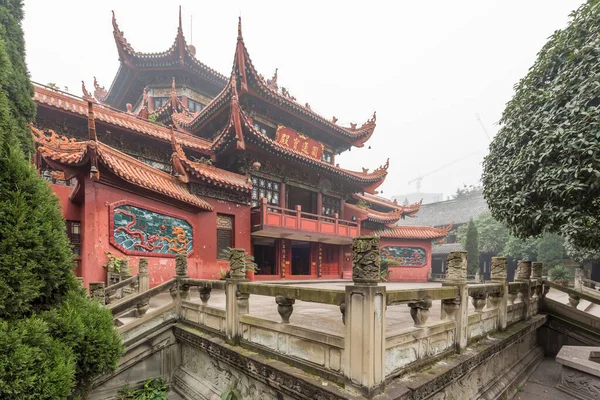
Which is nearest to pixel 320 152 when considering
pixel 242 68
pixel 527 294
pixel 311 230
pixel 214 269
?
pixel 311 230

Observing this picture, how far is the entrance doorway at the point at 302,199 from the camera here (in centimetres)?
1450

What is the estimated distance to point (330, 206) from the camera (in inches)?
607

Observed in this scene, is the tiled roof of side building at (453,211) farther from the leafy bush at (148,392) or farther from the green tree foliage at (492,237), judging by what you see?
the leafy bush at (148,392)

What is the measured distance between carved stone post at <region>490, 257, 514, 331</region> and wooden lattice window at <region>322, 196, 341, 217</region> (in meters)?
10.1

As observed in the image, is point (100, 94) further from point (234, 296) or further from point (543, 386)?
point (543, 386)

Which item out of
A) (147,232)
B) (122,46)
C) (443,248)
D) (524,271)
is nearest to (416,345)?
(524,271)

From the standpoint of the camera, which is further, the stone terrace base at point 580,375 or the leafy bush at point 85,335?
the stone terrace base at point 580,375

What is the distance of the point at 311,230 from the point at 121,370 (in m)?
8.95

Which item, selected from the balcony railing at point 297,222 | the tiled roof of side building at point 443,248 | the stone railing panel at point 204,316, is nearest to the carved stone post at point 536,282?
the stone railing panel at point 204,316

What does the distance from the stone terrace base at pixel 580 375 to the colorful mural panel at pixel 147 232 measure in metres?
9.43

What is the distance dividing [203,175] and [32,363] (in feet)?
26.0

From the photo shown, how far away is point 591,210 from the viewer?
15.3ft

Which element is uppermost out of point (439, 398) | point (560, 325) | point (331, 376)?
point (331, 376)

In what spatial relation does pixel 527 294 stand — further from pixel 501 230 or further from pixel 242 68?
pixel 501 230
